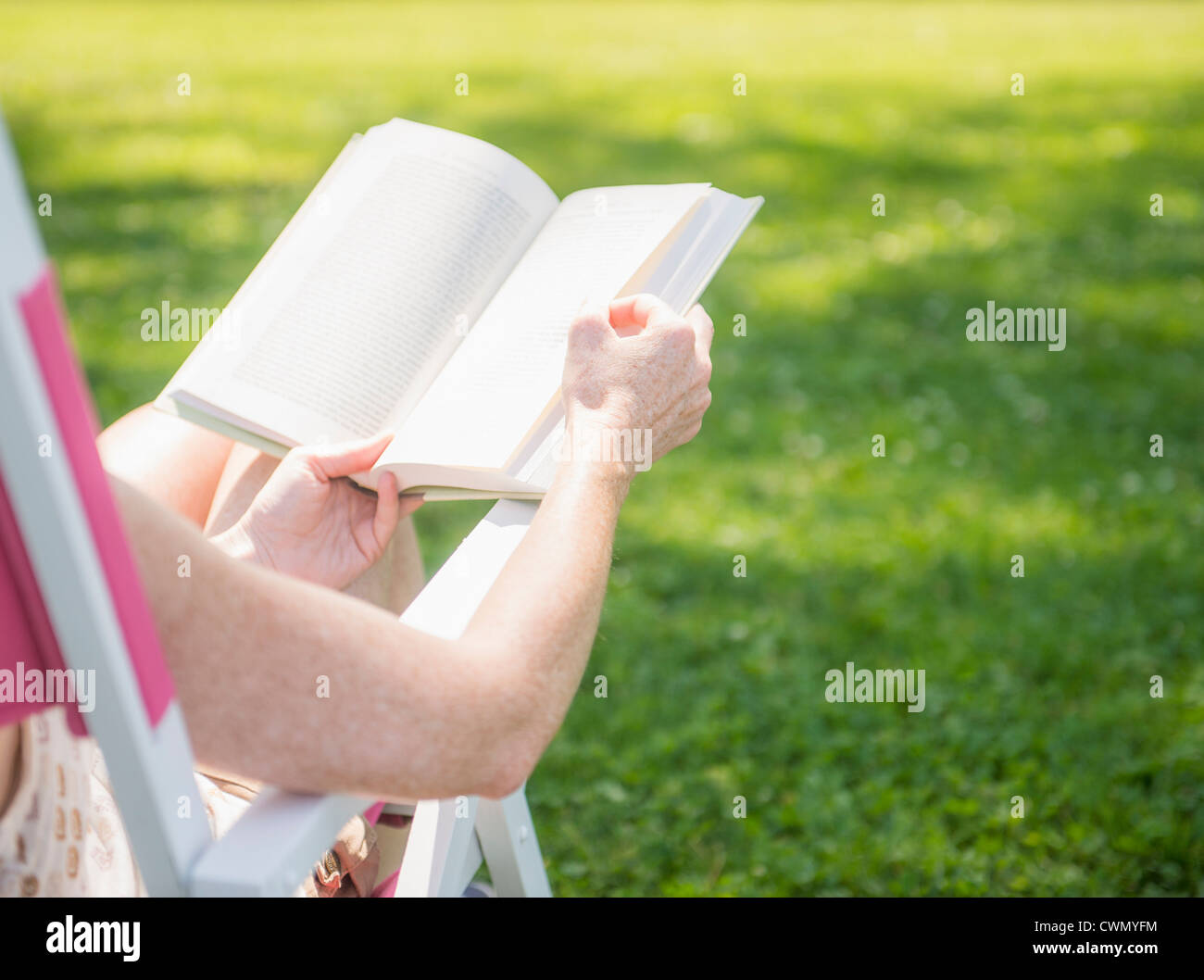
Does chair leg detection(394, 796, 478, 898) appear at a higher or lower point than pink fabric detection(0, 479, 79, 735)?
lower

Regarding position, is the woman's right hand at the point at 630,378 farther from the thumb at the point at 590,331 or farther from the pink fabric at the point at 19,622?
the pink fabric at the point at 19,622

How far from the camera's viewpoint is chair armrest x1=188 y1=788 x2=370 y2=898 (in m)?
1.00

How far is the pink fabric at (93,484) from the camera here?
851 mm

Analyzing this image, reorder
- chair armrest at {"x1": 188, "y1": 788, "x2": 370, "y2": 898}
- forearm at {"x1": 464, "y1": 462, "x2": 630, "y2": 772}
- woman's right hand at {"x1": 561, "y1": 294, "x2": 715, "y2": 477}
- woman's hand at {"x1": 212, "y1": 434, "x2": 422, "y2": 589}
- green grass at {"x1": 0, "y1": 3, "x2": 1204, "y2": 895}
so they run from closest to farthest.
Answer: chair armrest at {"x1": 188, "y1": 788, "x2": 370, "y2": 898} < forearm at {"x1": 464, "y1": 462, "x2": 630, "y2": 772} < woman's right hand at {"x1": 561, "y1": 294, "x2": 715, "y2": 477} < woman's hand at {"x1": 212, "y1": 434, "x2": 422, "y2": 589} < green grass at {"x1": 0, "y1": 3, "x2": 1204, "y2": 895}

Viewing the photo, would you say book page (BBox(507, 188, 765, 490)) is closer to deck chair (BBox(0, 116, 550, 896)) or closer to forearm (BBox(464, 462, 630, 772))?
forearm (BBox(464, 462, 630, 772))

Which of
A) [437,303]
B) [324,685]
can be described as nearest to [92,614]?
[324,685]

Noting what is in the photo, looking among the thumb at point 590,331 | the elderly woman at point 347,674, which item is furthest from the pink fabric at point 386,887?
the thumb at point 590,331

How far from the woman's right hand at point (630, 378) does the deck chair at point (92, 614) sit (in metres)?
0.52

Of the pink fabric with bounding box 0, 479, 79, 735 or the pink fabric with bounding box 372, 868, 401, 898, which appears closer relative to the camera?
the pink fabric with bounding box 0, 479, 79, 735

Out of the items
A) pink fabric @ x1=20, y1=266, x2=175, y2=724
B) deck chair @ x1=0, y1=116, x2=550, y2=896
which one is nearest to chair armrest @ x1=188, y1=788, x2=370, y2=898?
deck chair @ x1=0, y1=116, x2=550, y2=896

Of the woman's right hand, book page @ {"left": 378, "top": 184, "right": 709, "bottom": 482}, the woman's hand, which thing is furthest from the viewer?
the woman's hand

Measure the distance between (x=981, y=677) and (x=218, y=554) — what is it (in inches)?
92.8

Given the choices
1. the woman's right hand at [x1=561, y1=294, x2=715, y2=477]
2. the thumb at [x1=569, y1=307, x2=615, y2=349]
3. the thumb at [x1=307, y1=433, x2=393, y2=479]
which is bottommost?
the thumb at [x1=307, y1=433, x2=393, y2=479]

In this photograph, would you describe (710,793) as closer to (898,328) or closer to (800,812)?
(800,812)
